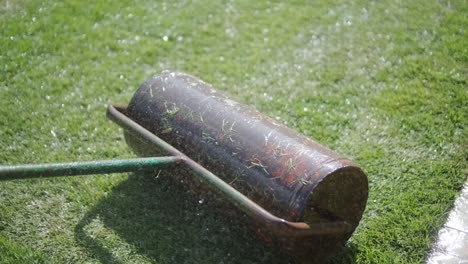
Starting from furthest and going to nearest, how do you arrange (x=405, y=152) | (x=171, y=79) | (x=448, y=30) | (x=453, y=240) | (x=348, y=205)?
1. (x=448, y=30)
2. (x=405, y=152)
3. (x=171, y=79)
4. (x=453, y=240)
5. (x=348, y=205)

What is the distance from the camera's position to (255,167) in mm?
3439

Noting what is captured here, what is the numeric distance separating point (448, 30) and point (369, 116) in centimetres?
164

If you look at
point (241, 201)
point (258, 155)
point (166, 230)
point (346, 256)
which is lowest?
point (346, 256)

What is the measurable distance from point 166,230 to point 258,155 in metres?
0.87

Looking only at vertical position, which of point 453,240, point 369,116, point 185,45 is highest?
point 185,45

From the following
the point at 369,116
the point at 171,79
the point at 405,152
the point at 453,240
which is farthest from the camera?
the point at 369,116

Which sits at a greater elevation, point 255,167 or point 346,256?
point 255,167

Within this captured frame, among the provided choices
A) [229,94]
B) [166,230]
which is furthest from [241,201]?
[229,94]

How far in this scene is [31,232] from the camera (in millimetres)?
3875

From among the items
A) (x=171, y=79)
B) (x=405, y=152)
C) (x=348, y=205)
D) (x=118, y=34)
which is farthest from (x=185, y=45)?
(x=348, y=205)

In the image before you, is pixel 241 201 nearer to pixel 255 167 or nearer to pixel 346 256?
pixel 255 167

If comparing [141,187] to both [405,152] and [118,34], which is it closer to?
[405,152]

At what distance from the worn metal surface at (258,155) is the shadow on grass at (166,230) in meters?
0.34

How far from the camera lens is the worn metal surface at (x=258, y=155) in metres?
3.30
